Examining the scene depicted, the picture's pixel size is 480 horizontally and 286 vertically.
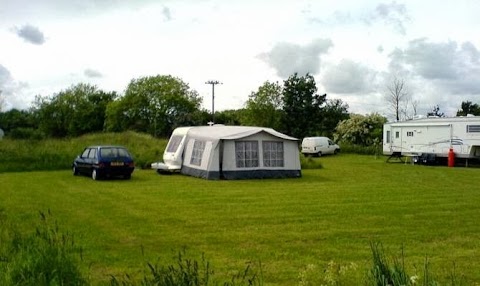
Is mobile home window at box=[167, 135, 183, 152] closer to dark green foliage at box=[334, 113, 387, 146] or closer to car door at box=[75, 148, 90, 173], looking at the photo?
car door at box=[75, 148, 90, 173]

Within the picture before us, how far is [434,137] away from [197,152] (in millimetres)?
16368

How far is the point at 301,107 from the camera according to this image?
192 ft

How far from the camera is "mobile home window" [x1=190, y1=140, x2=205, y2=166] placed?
80.4 ft

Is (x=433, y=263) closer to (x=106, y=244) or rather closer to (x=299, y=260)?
(x=299, y=260)

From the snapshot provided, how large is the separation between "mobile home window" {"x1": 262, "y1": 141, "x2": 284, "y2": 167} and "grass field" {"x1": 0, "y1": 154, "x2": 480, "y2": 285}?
295cm

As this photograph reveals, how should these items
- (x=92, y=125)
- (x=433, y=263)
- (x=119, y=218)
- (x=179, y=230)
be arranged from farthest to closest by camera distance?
1. (x=92, y=125)
2. (x=119, y=218)
3. (x=179, y=230)
4. (x=433, y=263)

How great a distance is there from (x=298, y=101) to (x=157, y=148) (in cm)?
2702

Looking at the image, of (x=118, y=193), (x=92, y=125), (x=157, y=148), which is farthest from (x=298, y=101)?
(x=118, y=193)

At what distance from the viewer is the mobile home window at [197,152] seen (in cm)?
2450

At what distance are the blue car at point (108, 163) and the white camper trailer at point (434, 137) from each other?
1946 centimetres

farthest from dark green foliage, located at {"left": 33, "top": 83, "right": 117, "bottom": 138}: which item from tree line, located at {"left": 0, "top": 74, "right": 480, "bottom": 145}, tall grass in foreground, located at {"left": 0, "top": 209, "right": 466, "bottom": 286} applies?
tall grass in foreground, located at {"left": 0, "top": 209, "right": 466, "bottom": 286}

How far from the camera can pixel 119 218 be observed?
41.5ft

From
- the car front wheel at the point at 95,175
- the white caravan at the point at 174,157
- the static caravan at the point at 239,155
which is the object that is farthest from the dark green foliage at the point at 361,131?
the car front wheel at the point at 95,175

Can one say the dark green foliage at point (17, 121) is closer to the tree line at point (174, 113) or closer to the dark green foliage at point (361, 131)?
the tree line at point (174, 113)
